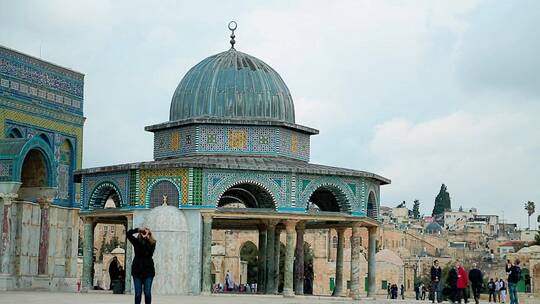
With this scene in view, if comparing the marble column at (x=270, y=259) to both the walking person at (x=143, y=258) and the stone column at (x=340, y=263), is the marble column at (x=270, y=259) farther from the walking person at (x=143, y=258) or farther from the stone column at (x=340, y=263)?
the walking person at (x=143, y=258)

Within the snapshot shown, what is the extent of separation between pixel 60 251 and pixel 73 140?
162 inches

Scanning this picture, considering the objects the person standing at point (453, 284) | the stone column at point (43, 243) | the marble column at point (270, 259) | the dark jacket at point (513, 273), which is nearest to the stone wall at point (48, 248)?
the stone column at point (43, 243)

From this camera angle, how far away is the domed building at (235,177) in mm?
31469

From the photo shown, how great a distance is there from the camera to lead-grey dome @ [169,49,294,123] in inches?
1346

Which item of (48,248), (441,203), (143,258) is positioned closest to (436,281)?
(48,248)

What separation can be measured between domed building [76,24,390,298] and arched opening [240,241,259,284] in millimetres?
41372

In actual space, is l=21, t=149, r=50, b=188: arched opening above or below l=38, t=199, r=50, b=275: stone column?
above

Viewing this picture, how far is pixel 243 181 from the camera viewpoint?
32062mm

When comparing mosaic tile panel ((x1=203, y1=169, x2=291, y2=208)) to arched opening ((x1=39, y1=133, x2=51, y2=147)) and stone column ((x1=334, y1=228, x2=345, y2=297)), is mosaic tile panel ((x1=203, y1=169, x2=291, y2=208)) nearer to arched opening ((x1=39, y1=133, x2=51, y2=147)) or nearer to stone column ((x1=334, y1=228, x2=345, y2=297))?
stone column ((x1=334, y1=228, x2=345, y2=297))

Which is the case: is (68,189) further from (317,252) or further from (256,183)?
(317,252)

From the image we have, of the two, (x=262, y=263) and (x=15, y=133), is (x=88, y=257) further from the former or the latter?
(x=262, y=263)

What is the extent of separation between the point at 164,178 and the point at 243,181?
7.81 ft

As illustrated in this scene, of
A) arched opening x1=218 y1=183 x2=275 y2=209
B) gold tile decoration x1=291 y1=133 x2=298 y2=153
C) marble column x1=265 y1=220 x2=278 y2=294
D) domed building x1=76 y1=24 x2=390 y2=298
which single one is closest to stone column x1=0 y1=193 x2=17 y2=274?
domed building x1=76 y1=24 x2=390 y2=298

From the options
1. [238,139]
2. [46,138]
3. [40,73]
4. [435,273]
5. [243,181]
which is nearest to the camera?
[435,273]
